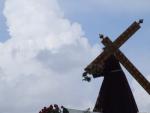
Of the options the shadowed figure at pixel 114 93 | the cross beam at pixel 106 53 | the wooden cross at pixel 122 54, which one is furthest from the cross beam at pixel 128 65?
the shadowed figure at pixel 114 93

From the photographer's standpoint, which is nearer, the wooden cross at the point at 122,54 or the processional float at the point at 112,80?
the processional float at the point at 112,80

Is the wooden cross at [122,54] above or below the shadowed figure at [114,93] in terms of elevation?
above

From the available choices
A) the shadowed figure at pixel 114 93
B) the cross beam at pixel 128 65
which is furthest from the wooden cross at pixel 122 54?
the shadowed figure at pixel 114 93

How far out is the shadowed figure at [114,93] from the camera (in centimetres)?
5962

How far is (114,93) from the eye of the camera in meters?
59.8

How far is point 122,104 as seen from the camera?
196 ft

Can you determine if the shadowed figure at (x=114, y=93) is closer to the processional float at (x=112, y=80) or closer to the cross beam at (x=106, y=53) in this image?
the processional float at (x=112, y=80)

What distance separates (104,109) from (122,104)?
1598mm

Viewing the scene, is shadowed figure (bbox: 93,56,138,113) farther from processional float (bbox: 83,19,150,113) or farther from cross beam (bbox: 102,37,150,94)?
cross beam (bbox: 102,37,150,94)

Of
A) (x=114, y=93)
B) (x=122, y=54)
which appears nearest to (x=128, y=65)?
(x=122, y=54)

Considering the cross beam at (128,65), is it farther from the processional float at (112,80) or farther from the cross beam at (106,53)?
the cross beam at (106,53)

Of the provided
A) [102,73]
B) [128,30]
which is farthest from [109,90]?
[128,30]

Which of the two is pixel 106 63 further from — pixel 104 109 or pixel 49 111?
pixel 49 111

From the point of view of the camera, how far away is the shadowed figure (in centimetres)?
5962
